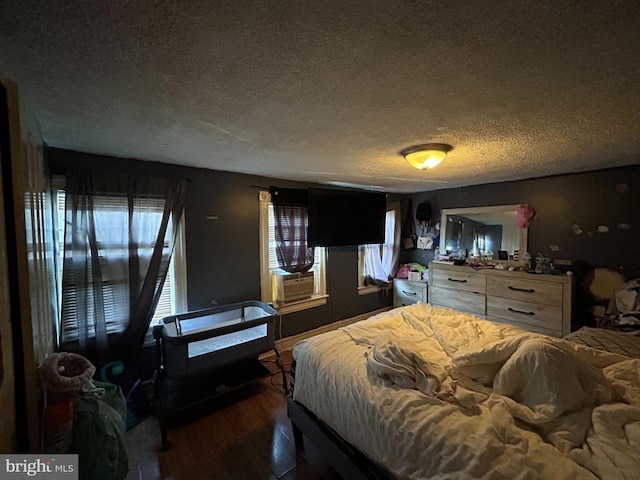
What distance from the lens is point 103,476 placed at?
111 centimetres

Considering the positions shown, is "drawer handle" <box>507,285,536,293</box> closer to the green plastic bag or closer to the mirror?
the mirror

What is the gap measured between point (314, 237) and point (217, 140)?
1.85 m

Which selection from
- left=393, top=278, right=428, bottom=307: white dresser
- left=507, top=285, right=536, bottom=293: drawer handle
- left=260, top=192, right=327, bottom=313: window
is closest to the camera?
left=507, top=285, right=536, bottom=293: drawer handle

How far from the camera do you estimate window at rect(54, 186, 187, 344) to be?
2.05m

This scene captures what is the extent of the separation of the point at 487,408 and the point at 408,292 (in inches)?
122

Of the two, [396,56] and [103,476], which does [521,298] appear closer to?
[396,56]

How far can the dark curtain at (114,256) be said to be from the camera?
2.08 meters

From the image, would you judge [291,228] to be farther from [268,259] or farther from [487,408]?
[487,408]

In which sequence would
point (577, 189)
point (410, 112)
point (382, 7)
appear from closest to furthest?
1. point (382, 7)
2. point (410, 112)
3. point (577, 189)

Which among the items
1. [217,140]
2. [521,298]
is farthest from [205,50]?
[521,298]

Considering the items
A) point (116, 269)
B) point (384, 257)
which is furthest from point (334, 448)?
point (384, 257)

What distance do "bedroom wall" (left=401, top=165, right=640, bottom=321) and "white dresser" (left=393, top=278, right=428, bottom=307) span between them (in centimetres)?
145

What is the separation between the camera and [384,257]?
4.43 meters
